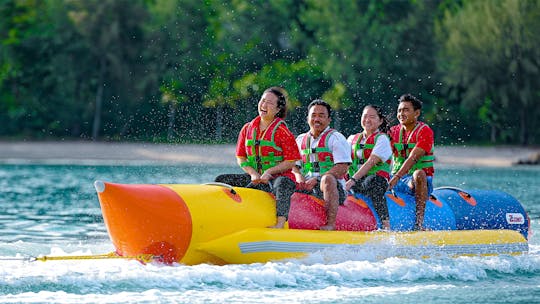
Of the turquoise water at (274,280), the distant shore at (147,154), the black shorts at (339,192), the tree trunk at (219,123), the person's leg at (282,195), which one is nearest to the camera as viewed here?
the turquoise water at (274,280)

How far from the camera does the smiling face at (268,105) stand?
7.02 metres

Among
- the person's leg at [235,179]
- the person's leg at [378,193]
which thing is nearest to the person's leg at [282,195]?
the person's leg at [235,179]

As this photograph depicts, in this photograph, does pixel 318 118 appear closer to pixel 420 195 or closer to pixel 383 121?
pixel 383 121

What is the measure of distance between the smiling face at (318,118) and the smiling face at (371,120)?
0.52m

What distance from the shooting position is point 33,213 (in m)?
11.7

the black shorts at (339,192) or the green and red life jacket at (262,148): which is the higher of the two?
the green and red life jacket at (262,148)

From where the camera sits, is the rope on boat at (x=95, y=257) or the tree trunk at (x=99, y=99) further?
the tree trunk at (x=99, y=99)

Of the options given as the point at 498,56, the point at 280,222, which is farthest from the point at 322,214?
the point at 498,56

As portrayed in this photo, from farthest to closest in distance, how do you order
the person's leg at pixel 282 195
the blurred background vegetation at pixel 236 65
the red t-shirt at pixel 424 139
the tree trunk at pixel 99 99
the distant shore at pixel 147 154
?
1. the tree trunk at pixel 99 99
2. the blurred background vegetation at pixel 236 65
3. the distant shore at pixel 147 154
4. the red t-shirt at pixel 424 139
5. the person's leg at pixel 282 195

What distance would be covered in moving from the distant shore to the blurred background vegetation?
1.93 meters

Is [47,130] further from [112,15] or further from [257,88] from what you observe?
[257,88]

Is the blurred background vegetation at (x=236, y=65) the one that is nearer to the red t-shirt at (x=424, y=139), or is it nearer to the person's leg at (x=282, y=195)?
the red t-shirt at (x=424, y=139)

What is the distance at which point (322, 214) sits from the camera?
7148mm

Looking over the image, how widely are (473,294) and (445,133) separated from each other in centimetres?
2324
